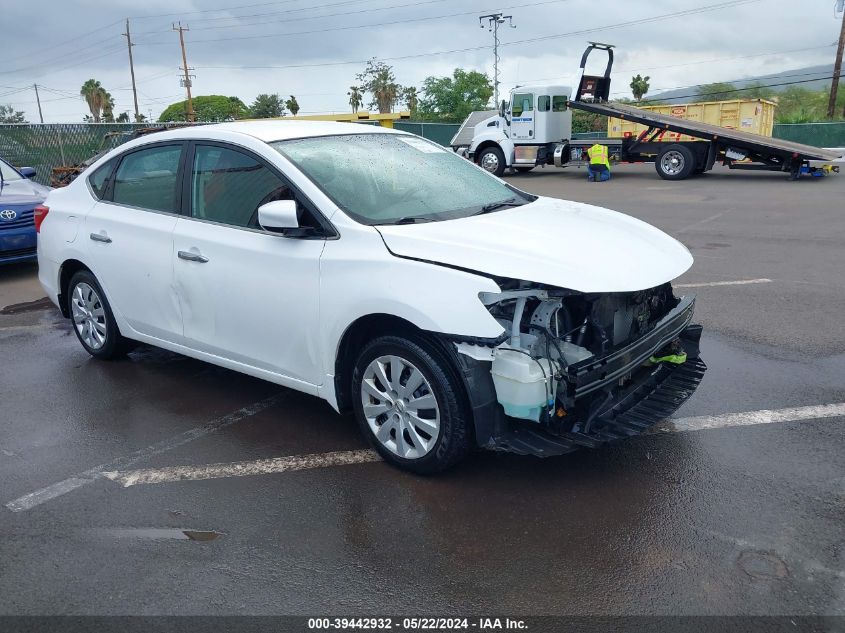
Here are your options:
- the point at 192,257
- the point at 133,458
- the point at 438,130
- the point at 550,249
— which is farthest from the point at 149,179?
the point at 438,130

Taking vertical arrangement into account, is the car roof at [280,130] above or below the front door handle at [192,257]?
above

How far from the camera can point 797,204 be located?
14.8 m

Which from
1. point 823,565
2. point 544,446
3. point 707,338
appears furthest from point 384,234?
point 707,338

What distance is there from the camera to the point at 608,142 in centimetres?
2316

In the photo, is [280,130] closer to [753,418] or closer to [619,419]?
[619,419]

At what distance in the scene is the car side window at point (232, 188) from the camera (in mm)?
4375

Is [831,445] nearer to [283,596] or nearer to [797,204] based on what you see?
[283,596]

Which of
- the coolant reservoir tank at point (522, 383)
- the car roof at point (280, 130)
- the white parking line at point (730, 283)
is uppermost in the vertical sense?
the car roof at point (280, 130)

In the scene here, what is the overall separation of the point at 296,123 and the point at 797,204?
12.8 metres

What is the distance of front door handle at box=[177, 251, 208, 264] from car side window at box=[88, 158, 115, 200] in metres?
1.34

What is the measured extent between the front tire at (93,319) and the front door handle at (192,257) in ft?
3.97

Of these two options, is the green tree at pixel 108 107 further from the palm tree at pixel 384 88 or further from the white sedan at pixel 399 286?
the white sedan at pixel 399 286

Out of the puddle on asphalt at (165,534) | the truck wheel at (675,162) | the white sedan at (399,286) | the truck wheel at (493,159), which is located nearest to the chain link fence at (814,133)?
the truck wheel at (675,162)

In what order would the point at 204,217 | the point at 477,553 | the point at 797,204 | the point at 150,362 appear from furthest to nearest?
1. the point at 797,204
2. the point at 150,362
3. the point at 204,217
4. the point at 477,553
